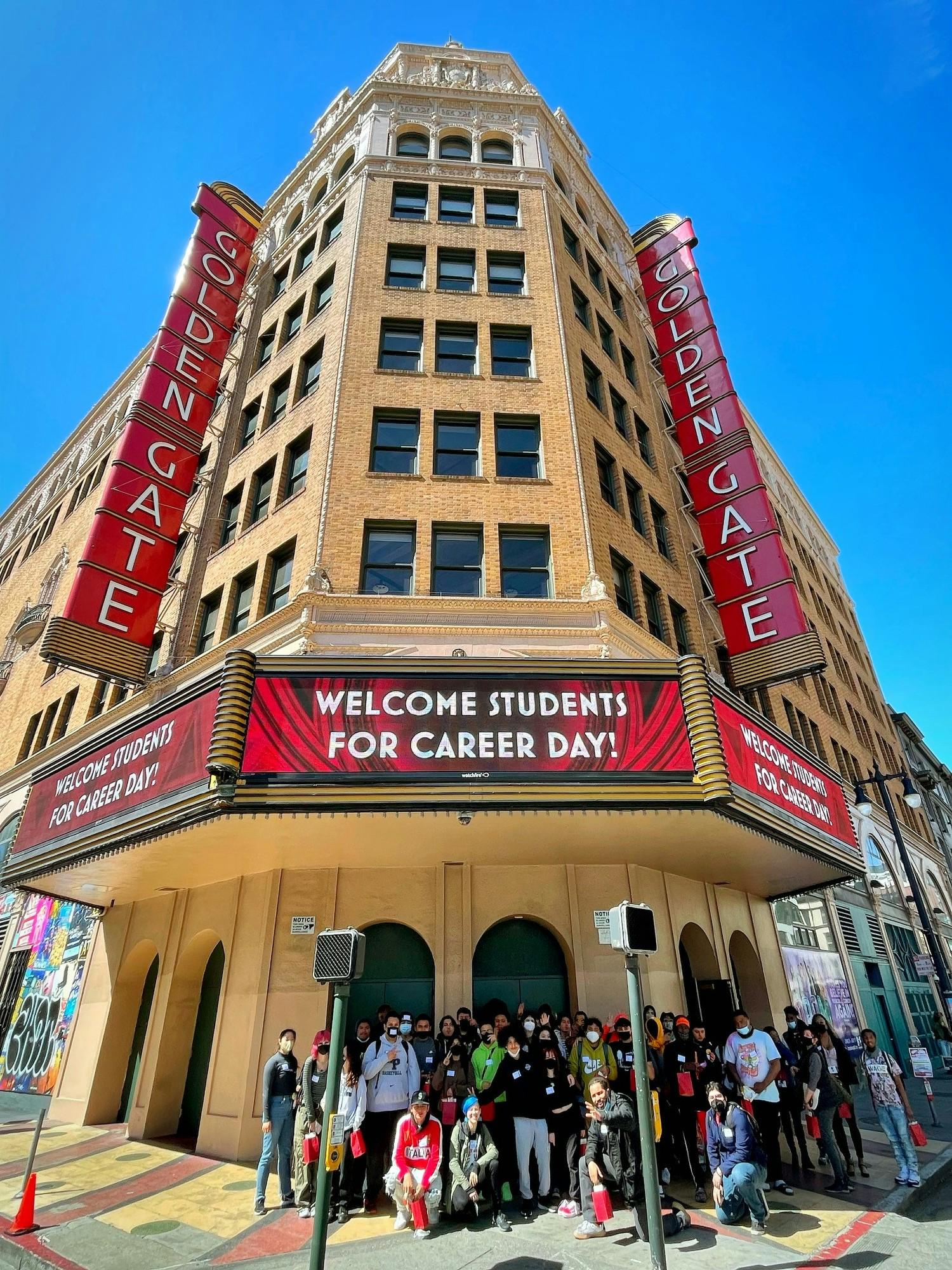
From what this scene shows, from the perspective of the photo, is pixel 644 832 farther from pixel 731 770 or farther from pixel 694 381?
pixel 694 381

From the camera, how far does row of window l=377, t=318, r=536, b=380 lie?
18.1 metres

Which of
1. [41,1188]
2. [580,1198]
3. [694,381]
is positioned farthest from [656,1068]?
[694,381]

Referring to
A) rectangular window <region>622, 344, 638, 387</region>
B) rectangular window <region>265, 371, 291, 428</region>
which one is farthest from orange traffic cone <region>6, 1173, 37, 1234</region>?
rectangular window <region>622, 344, 638, 387</region>

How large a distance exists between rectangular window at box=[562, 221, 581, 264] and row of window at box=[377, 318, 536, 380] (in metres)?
6.60

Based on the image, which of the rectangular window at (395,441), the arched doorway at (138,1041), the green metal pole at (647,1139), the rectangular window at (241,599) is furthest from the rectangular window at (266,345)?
the green metal pole at (647,1139)

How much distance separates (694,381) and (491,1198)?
19.5 m

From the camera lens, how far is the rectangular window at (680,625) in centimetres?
1823

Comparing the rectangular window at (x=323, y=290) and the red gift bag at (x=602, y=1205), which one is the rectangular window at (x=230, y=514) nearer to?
the rectangular window at (x=323, y=290)

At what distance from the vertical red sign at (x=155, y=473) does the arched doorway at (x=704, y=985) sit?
1404 cm

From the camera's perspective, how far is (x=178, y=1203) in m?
8.99

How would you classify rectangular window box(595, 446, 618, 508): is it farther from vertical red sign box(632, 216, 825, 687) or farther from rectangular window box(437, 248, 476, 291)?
rectangular window box(437, 248, 476, 291)

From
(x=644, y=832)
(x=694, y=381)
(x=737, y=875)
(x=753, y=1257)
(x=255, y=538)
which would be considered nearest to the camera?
(x=753, y=1257)

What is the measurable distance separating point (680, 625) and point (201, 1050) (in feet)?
48.4

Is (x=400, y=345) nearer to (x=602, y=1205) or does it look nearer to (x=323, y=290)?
(x=323, y=290)
